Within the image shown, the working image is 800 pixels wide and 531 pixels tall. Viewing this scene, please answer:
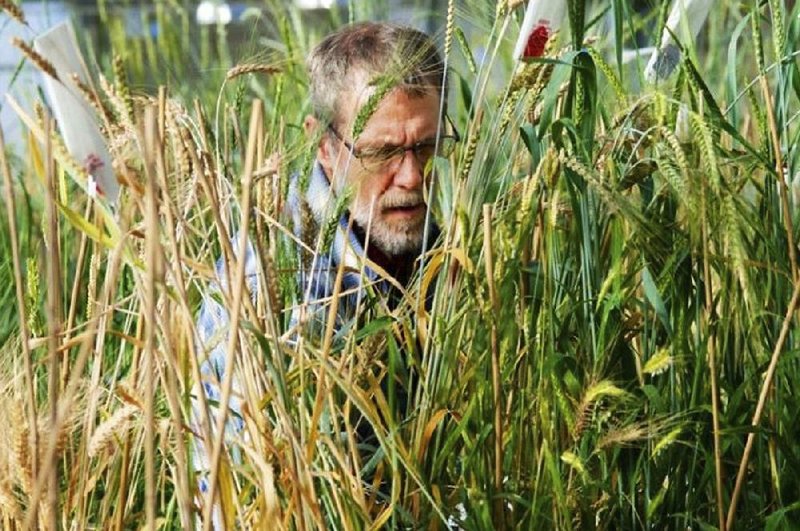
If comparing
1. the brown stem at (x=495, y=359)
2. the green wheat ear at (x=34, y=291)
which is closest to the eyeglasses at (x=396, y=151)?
the brown stem at (x=495, y=359)

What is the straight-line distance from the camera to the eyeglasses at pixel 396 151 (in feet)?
5.13

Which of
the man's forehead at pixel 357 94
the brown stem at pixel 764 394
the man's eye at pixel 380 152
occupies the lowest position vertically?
the brown stem at pixel 764 394

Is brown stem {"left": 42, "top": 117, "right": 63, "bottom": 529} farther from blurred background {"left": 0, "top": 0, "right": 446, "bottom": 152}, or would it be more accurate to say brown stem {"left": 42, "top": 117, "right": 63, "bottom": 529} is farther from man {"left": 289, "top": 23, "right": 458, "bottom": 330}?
man {"left": 289, "top": 23, "right": 458, "bottom": 330}

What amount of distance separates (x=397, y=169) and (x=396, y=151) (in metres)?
0.06

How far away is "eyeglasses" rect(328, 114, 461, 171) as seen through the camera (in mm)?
1563

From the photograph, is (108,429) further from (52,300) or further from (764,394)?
(764,394)

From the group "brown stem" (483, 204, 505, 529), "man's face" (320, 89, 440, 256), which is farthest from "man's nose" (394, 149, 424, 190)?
"brown stem" (483, 204, 505, 529)

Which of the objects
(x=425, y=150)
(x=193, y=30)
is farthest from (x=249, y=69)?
(x=193, y=30)

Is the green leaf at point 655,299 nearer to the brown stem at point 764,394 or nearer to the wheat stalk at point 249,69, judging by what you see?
the brown stem at point 764,394

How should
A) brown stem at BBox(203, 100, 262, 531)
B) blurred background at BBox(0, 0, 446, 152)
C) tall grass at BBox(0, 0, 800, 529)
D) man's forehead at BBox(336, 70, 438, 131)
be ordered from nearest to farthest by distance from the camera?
brown stem at BBox(203, 100, 262, 531)
tall grass at BBox(0, 0, 800, 529)
blurred background at BBox(0, 0, 446, 152)
man's forehead at BBox(336, 70, 438, 131)

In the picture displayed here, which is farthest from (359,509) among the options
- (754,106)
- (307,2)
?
(307,2)

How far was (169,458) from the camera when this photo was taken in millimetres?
1492

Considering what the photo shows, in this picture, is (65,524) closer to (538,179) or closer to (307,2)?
(538,179)

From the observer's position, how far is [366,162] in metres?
1.67
